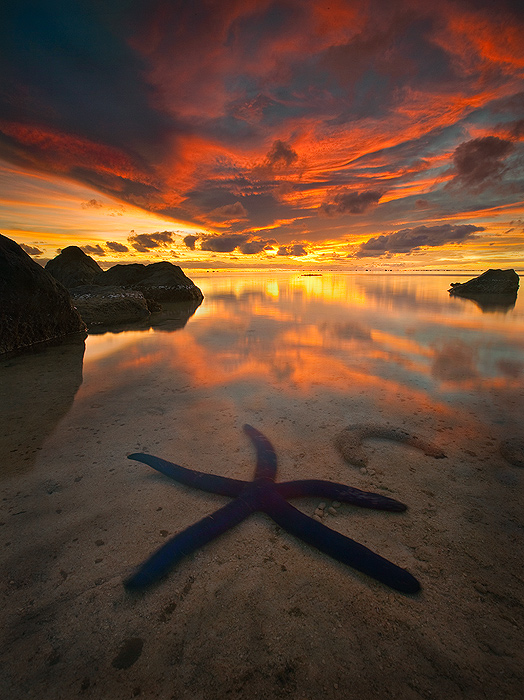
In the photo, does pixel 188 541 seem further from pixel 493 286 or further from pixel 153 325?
pixel 493 286

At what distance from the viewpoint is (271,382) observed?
19.2 ft

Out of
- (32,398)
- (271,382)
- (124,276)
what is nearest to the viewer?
(32,398)

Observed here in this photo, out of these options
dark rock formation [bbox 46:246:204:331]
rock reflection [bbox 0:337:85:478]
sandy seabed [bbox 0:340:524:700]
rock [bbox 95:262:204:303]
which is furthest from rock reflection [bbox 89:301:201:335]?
sandy seabed [bbox 0:340:524:700]

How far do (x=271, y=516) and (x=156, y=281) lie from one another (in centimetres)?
2294

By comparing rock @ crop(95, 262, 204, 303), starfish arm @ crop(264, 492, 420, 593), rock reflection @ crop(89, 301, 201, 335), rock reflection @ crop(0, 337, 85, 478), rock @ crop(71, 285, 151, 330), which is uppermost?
rock @ crop(95, 262, 204, 303)

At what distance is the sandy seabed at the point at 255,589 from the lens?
61.2 inches

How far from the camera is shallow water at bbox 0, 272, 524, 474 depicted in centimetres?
426

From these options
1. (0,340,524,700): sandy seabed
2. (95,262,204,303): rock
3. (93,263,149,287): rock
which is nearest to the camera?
(0,340,524,700): sandy seabed

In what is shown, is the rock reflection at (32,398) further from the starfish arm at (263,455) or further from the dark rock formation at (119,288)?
the dark rock formation at (119,288)

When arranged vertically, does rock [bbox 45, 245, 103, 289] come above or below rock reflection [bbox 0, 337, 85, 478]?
above

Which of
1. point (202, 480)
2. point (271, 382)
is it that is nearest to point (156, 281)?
point (271, 382)

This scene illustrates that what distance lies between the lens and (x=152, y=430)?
4047 mm

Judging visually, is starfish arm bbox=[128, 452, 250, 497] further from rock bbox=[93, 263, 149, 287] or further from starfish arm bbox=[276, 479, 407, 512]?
rock bbox=[93, 263, 149, 287]

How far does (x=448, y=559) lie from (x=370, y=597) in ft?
2.42
